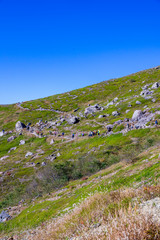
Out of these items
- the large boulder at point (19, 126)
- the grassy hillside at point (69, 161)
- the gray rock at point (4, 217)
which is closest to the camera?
the grassy hillside at point (69, 161)

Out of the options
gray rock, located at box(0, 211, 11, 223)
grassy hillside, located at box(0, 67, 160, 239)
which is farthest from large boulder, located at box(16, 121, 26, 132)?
gray rock, located at box(0, 211, 11, 223)

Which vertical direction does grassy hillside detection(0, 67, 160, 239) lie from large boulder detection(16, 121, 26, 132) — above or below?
below

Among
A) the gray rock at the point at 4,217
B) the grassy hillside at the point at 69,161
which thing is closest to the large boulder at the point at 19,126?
the grassy hillside at the point at 69,161

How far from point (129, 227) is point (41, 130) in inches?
3772

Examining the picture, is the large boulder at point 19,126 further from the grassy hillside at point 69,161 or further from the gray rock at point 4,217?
the gray rock at point 4,217

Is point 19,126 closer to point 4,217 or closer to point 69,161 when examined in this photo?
point 69,161

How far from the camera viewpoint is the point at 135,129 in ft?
190

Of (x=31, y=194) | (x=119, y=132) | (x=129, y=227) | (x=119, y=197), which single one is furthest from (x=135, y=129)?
(x=129, y=227)

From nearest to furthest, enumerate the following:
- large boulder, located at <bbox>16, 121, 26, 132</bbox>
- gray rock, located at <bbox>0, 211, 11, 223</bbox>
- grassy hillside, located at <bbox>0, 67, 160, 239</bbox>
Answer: grassy hillside, located at <bbox>0, 67, 160, 239</bbox> < gray rock, located at <bbox>0, 211, 11, 223</bbox> < large boulder, located at <bbox>16, 121, 26, 132</bbox>

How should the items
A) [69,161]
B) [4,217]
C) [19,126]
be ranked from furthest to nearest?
[19,126] → [69,161] → [4,217]

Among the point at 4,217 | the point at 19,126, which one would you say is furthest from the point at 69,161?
the point at 19,126

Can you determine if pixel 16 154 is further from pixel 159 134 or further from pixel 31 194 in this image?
pixel 159 134

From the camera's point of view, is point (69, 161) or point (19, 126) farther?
point (19, 126)

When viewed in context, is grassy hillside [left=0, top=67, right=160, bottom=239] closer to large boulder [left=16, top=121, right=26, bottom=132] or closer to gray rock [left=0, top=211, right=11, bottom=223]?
gray rock [left=0, top=211, right=11, bottom=223]
